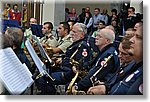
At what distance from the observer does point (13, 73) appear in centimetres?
336

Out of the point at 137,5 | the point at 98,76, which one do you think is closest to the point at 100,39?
the point at 98,76

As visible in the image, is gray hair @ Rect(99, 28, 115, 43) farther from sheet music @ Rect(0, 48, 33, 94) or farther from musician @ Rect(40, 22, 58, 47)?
sheet music @ Rect(0, 48, 33, 94)

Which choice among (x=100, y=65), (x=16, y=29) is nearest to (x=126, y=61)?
(x=100, y=65)

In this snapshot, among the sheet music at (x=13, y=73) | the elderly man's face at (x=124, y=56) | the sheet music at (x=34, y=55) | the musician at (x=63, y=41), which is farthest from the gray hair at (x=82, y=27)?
the sheet music at (x=13, y=73)

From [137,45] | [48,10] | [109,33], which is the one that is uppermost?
[48,10]

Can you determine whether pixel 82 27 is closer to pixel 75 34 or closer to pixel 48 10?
pixel 75 34

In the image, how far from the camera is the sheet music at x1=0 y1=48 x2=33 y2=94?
3350 millimetres

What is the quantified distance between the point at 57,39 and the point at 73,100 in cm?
58

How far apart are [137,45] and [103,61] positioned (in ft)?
1.11

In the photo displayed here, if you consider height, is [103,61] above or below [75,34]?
below

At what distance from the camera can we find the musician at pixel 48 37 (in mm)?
3361

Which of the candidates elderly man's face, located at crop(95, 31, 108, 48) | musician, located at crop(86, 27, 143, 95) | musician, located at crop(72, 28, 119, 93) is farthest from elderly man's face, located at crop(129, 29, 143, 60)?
elderly man's face, located at crop(95, 31, 108, 48)

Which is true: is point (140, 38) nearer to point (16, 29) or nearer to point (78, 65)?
point (78, 65)

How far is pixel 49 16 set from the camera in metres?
3.31
